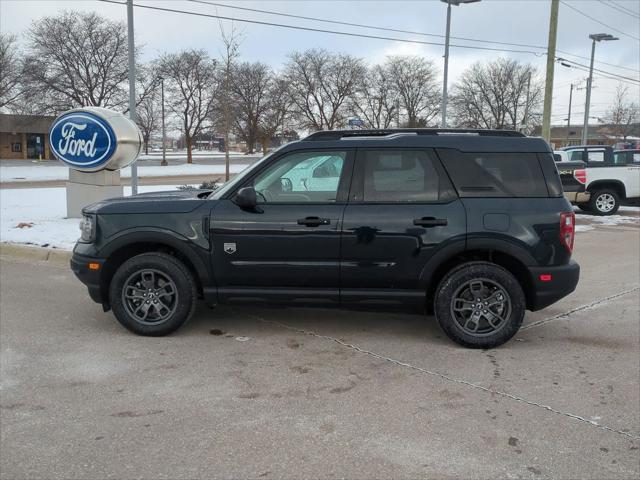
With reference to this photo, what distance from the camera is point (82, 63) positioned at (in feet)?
155

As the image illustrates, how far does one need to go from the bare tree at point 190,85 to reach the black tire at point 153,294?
163 ft

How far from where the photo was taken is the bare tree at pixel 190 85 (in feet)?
177

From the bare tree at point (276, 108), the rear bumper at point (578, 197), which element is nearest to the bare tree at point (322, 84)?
the bare tree at point (276, 108)

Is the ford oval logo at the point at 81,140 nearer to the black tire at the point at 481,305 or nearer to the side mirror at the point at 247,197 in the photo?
the side mirror at the point at 247,197

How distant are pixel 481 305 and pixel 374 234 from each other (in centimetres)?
110

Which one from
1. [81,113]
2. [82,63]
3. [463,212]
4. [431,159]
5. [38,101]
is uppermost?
[82,63]

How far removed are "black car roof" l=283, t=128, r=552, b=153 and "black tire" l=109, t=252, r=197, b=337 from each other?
1485 mm

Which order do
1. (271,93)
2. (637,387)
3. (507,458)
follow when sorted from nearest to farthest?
(507,458), (637,387), (271,93)

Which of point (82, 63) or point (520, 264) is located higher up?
point (82, 63)

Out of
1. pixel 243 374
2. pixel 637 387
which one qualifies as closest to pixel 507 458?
pixel 637 387

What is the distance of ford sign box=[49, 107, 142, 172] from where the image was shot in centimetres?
1054

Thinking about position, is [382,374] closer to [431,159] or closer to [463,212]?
[463,212]

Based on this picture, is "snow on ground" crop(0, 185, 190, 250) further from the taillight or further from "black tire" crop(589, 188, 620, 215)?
"black tire" crop(589, 188, 620, 215)

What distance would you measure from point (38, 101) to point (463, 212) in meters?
49.0
